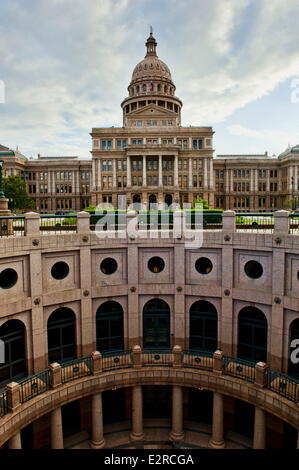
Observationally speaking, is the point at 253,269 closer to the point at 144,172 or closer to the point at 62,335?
the point at 62,335

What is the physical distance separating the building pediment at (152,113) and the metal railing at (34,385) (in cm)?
7653

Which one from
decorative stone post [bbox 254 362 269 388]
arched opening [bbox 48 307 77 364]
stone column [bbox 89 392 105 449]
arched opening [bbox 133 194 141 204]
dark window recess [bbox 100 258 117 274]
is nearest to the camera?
decorative stone post [bbox 254 362 269 388]

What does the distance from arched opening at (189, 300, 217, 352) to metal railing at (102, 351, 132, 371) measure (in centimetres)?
379

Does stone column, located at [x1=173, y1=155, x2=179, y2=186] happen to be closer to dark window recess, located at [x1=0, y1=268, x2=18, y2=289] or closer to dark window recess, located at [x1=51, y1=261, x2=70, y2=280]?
dark window recess, located at [x1=51, y1=261, x2=70, y2=280]

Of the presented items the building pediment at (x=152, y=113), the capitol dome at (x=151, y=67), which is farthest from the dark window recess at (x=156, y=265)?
the capitol dome at (x=151, y=67)

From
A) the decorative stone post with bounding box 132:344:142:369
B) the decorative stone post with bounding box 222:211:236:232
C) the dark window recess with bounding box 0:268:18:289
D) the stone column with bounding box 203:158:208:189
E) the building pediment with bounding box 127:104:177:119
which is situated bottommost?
the decorative stone post with bounding box 132:344:142:369

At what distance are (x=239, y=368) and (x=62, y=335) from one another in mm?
9574

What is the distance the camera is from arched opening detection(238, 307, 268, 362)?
1612 cm

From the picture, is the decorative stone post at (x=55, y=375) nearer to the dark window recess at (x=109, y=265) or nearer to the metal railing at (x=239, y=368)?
the dark window recess at (x=109, y=265)

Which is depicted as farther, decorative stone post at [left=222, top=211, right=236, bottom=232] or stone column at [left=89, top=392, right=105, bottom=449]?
decorative stone post at [left=222, top=211, right=236, bottom=232]

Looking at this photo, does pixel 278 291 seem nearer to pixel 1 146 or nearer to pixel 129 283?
pixel 129 283

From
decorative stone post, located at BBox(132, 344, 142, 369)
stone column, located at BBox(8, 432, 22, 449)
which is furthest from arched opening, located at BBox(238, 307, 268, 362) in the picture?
stone column, located at BBox(8, 432, 22, 449)

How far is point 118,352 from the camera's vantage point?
1712 cm

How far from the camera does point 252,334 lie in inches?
647
